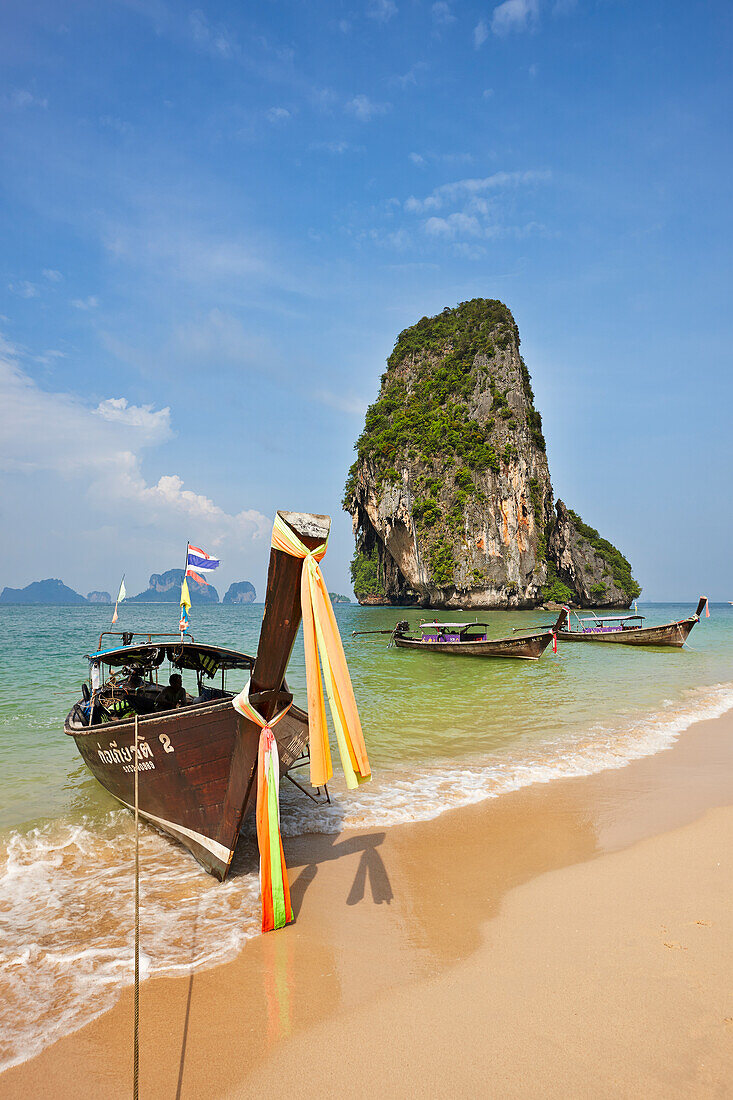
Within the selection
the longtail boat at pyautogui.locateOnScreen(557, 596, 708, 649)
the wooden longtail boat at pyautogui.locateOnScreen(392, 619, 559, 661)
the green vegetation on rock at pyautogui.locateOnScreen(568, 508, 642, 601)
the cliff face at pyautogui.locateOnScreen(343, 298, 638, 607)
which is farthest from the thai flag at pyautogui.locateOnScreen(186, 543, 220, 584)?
the green vegetation on rock at pyautogui.locateOnScreen(568, 508, 642, 601)

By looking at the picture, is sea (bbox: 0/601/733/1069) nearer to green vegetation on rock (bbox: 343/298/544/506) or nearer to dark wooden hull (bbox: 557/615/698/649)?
dark wooden hull (bbox: 557/615/698/649)

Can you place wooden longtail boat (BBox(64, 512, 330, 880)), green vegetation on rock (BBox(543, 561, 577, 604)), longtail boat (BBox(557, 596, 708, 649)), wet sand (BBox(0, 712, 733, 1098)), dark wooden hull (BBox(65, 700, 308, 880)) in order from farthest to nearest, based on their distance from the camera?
green vegetation on rock (BBox(543, 561, 577, 604))
longtail boat (BBox(557, 596, 708, 649))
dark wooden hull (BBox(65, 700, 308, 880))
wooden longtail boat (BBox(64, 512, 330, 880))
wet sand (BBox(0, 712, 733, 1098))

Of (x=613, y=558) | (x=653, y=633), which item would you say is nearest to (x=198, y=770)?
(x=653, y=633)

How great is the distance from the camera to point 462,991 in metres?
3.16

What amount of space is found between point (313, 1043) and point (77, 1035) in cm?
136

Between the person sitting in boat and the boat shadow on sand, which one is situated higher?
the person sitting in boat

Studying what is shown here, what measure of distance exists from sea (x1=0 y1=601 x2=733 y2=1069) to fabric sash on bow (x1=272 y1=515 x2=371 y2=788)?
1570 mm

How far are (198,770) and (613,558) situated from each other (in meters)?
69.2

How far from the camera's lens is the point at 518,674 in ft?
56.0

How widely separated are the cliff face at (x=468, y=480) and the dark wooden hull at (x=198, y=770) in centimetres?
4684

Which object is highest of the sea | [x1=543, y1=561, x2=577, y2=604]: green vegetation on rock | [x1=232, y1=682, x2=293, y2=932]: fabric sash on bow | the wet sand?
[x1=543, y1=561, x2=577, y2=604]: green vegetation on rock

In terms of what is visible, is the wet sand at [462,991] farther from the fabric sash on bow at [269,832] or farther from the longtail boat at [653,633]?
the longtail boat at [653,633]

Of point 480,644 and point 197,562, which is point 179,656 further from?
point 480,644

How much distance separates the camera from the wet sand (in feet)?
8.59
